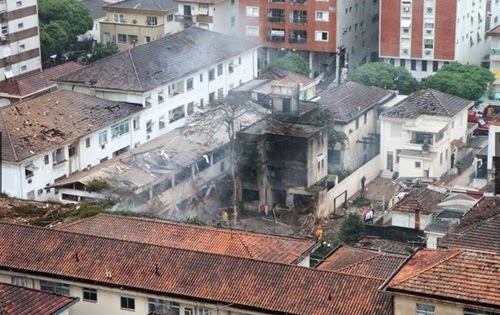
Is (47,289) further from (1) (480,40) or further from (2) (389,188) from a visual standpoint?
(1) (480,40)

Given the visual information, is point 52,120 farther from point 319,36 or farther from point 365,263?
point 319,36

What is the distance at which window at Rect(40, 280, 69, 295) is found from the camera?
94.2 ft

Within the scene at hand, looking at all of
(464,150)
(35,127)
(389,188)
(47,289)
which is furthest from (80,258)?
(464,150)

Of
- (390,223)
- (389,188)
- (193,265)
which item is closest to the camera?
(193,265)

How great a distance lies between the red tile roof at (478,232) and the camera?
103 feet

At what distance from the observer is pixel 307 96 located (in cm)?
5106

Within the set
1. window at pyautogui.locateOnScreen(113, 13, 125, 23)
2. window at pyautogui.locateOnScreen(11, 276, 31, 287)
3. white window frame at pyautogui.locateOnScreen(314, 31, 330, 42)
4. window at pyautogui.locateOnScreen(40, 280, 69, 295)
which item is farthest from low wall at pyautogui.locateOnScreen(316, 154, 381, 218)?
window at pyautogui.locateOnScreen(113, 13, 125, 23)

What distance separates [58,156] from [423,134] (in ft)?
44.5

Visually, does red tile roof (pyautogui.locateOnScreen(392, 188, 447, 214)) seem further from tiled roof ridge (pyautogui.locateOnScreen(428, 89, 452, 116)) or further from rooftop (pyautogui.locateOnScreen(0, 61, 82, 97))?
rooftop (pyautogui.locateOnScreen(0, 61, 82, 97))

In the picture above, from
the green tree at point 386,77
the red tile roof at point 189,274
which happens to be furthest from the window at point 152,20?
the red tile roof at point 189,274

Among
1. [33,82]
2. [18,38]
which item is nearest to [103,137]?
[33,82]

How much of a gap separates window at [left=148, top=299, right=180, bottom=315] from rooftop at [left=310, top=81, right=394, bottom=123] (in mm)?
19512

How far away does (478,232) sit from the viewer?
32.0 metres

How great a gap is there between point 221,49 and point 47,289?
78.9 ft
